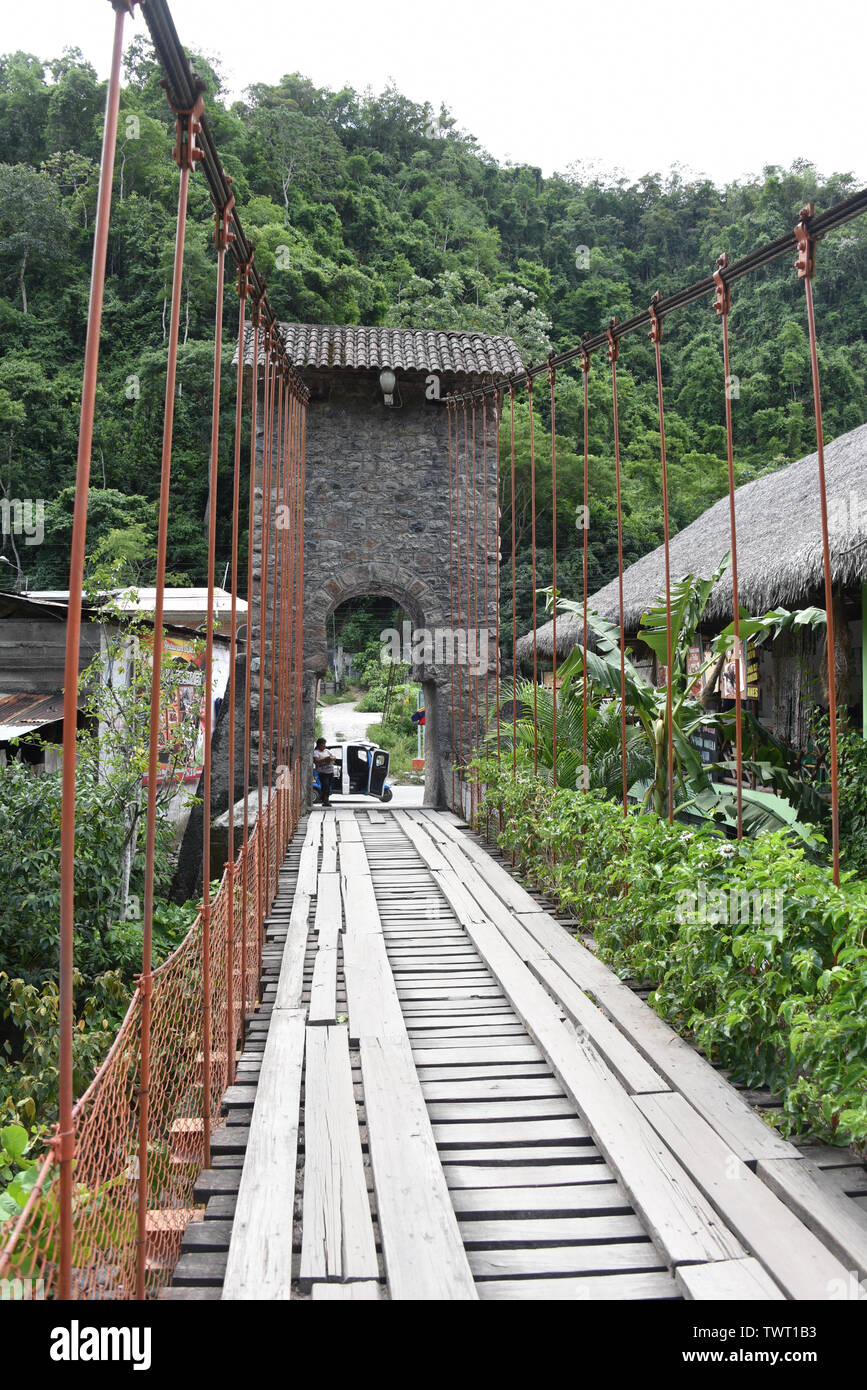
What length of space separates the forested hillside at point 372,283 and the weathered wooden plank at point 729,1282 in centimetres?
1546

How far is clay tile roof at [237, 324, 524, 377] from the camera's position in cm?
830

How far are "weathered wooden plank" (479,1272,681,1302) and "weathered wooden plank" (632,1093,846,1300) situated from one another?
19 centimetres

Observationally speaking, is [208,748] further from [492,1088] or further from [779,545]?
[779,545]

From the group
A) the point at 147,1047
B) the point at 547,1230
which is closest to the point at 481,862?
the point at 547,1230

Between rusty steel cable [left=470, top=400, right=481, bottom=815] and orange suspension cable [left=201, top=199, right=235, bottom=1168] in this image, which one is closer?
orange suspension cable [left=201, top=199, right=235, bottom=1168]

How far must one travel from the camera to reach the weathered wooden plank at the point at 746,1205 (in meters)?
1.68

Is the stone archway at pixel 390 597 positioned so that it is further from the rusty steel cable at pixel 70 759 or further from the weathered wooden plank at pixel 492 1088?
the rusty steel cable at pixel 70 759

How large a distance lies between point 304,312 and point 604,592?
39.8 ft

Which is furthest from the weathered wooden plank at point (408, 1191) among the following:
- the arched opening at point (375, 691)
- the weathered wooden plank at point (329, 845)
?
the arched opening at point (375, 691)

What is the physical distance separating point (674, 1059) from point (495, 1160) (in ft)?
2.16

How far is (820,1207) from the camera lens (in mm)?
1862

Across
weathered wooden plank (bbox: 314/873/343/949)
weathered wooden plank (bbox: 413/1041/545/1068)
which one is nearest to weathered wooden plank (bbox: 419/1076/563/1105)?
weathered wooden plank (bbox: 413/1041/545/1068)

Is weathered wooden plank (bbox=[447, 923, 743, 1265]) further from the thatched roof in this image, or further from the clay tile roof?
→ the clay tile roof
